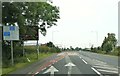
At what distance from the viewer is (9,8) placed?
35500mm

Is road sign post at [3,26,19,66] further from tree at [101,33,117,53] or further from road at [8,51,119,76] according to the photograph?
tree at [101,33,117,53]

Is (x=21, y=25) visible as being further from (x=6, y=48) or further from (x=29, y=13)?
(x=6, y=48)

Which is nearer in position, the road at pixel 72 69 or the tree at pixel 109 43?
the road at pixel 72 69

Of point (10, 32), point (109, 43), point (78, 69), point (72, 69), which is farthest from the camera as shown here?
point (109, 43)

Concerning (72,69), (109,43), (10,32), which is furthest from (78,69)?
(109,43)

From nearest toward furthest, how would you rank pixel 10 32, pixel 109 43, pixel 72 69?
pixel 72 69 → pixel 10 32 → pixel 109 43

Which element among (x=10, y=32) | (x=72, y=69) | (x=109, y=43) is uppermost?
(x=10, y=32)

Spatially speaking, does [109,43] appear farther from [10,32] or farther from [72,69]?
[72,69]

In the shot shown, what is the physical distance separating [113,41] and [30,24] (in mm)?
80021

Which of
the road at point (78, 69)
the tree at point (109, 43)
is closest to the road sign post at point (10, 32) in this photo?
the road at point (78, 69)

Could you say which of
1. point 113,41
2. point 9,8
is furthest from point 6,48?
point 113,41

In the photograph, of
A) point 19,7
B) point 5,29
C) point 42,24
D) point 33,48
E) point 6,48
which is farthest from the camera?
point 33,48

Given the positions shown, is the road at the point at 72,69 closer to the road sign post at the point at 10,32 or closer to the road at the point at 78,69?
the road at the point at 78,69

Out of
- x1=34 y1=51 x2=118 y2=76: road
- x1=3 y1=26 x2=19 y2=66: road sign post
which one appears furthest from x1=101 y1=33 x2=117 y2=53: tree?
x1=3 y1=26 x2=19 y2=66: road sign post
